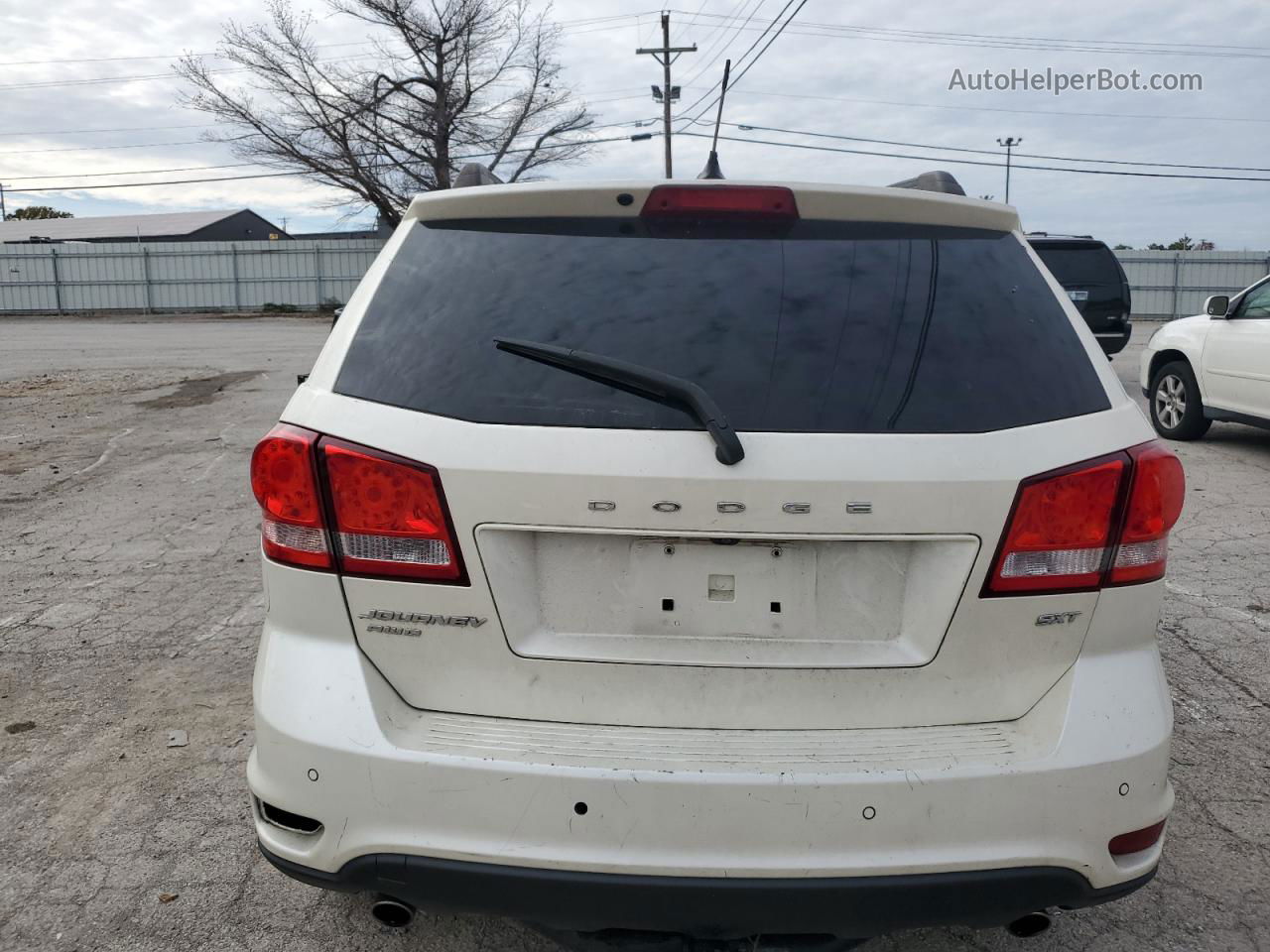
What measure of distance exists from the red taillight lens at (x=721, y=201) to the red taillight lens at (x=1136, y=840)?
1383mm

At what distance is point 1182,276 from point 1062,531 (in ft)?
123

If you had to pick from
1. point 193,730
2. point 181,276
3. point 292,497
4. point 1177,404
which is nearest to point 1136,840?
point 292,497

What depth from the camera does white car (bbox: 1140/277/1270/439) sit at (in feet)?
27.1

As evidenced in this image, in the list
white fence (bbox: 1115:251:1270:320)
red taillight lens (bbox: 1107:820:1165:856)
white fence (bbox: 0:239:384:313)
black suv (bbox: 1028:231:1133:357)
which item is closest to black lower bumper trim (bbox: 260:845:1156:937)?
red taillight lens (bbox: 1107:820:1165:856)

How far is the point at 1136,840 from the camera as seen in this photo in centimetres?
191

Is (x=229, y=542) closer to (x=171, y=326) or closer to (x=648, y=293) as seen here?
(x=648, y=293)

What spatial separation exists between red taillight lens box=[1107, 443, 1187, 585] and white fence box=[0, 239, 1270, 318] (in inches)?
1502

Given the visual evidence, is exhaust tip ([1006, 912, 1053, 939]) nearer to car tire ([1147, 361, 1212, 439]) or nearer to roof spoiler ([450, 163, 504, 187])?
roof spoiler ([450, 163, 504, 187])

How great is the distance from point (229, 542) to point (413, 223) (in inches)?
163

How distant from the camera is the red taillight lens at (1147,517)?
6.36 feet

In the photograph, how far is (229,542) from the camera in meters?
5.82

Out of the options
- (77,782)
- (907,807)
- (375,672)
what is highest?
(375,672)

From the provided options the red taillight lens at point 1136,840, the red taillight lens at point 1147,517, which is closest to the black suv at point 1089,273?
the red taillight lens at point 1147,517

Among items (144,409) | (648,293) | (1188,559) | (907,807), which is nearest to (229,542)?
(648,293)
